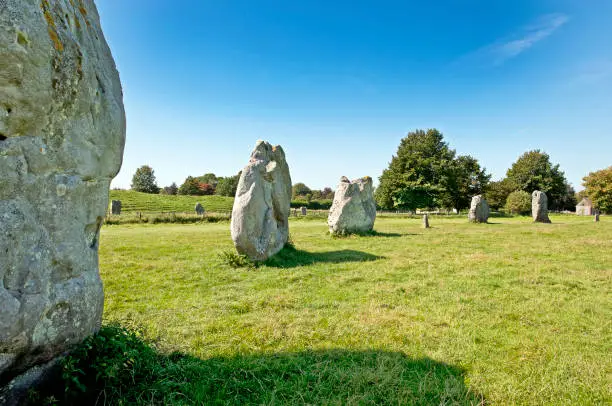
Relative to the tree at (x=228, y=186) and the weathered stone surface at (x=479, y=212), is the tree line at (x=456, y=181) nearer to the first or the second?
the weathered stone surface at (x=479, y=212)

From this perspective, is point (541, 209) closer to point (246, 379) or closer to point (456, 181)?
point (456, 181)

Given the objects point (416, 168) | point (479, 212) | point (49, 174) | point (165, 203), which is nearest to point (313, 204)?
point (416, 168)

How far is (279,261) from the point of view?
10109mm

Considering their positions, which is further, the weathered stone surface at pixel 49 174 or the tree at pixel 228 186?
the tree at pixel 228 186

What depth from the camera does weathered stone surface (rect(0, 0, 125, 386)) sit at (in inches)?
96.2

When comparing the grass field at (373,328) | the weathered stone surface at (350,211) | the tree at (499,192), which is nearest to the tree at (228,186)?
the tree at (499,192)

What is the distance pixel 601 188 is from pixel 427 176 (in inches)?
1027

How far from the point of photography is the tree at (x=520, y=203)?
153 feet

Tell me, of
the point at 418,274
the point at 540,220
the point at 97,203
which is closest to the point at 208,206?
the point at 540,220

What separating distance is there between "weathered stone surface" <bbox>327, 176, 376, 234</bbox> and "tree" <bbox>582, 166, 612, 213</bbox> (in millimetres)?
49560

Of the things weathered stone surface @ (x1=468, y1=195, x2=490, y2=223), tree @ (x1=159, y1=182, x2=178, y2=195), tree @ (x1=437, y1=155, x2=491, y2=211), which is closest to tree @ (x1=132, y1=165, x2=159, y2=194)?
tree @ (x1=159, y1=182, x2=178, y2=195)

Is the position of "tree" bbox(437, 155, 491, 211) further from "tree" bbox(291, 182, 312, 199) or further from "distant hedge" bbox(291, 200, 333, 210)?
"tree" bbox(291, 182, 312, 199)

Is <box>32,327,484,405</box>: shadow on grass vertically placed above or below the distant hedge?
below

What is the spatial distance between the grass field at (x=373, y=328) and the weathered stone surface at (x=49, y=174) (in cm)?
115
